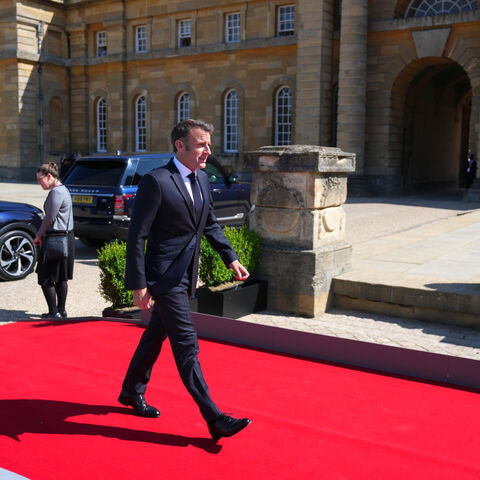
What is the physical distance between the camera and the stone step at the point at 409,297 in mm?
6941

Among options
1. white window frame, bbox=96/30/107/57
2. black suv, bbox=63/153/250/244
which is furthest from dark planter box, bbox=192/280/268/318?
white window frame, bbox=96/30/107/57

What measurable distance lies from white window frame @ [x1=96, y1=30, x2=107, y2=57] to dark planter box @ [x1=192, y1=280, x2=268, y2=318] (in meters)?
32.8

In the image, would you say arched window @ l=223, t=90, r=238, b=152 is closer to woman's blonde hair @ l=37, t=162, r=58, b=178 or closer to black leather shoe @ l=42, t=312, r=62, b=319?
woman's blonde hair @ l=37, t=162, r=58, b=178

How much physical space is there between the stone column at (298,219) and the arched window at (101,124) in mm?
31361

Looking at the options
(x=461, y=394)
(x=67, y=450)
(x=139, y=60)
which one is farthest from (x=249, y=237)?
(x=139, y=60)

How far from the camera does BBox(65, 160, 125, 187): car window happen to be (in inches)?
462

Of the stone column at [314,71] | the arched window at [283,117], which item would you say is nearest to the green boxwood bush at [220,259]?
the stone column at [314,71]

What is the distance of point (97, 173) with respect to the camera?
471 inches

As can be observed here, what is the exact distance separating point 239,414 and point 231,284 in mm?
3299

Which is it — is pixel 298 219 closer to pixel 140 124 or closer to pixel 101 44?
pixel 140 124

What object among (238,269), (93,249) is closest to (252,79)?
(93,249)

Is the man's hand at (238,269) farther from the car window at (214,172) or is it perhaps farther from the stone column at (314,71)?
Answer: the stone column at (314,71)

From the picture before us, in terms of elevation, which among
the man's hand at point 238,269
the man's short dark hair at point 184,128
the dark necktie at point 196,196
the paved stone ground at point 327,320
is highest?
the man's short dark hair at point 184,128

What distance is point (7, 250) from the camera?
30.7ft
